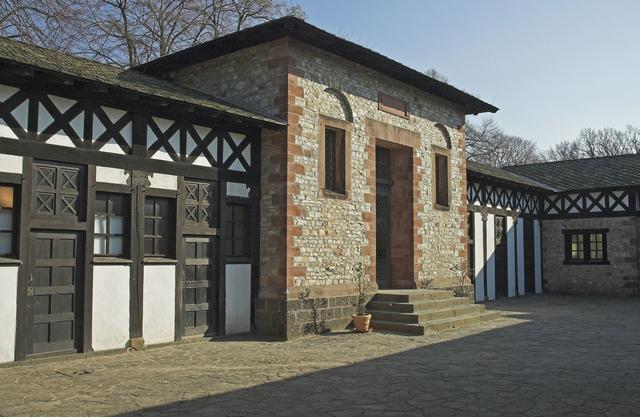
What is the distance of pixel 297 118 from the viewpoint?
36.0 feet

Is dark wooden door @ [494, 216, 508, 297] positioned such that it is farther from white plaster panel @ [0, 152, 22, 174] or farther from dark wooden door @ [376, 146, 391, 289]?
white plaster panel @ [0, 152, 22, 174]

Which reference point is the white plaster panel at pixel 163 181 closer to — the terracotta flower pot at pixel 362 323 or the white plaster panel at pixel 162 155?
the white plaster panel at pixel 162 155

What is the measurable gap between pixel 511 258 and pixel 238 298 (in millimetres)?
12448

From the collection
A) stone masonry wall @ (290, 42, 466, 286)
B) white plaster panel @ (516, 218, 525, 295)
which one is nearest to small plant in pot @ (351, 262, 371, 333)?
stone masonry wall @ (290, 42, 466, 286)

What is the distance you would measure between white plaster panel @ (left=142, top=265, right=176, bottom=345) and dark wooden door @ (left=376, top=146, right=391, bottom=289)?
5.77 meters

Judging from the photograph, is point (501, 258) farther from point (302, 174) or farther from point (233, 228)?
point (233, 228)

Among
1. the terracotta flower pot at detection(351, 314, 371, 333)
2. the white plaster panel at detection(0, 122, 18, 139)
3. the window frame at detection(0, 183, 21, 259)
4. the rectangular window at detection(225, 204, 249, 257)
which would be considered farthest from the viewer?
the terracotta flower pot at detection(351, 314, 371, 333)

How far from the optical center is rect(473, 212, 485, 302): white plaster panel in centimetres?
1791

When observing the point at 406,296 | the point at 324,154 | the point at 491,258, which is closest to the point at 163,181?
the point at 324,154

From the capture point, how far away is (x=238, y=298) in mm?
10656

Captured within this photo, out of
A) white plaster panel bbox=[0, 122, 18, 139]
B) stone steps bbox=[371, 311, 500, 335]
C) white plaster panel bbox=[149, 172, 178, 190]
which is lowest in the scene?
stone steps bbox=[371, 311, 500, 335]

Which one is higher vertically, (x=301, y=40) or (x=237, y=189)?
(x=301, y=40)

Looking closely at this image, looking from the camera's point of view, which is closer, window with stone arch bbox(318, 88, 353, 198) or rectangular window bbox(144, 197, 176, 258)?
rectangular window bbox(144, 197, 176, 258)

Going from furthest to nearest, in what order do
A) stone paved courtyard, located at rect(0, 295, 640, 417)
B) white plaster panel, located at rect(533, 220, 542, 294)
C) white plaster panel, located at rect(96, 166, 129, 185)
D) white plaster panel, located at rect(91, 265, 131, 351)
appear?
white plaster panel, located at rect(533, 220, 542, 294), white plaster panel, located at rect(96, 166, 129, 185), white plaster panel, located at rect(91, 265, 131, 351), stone paved courtyard, located at rect(0, 295, 640, 417)
